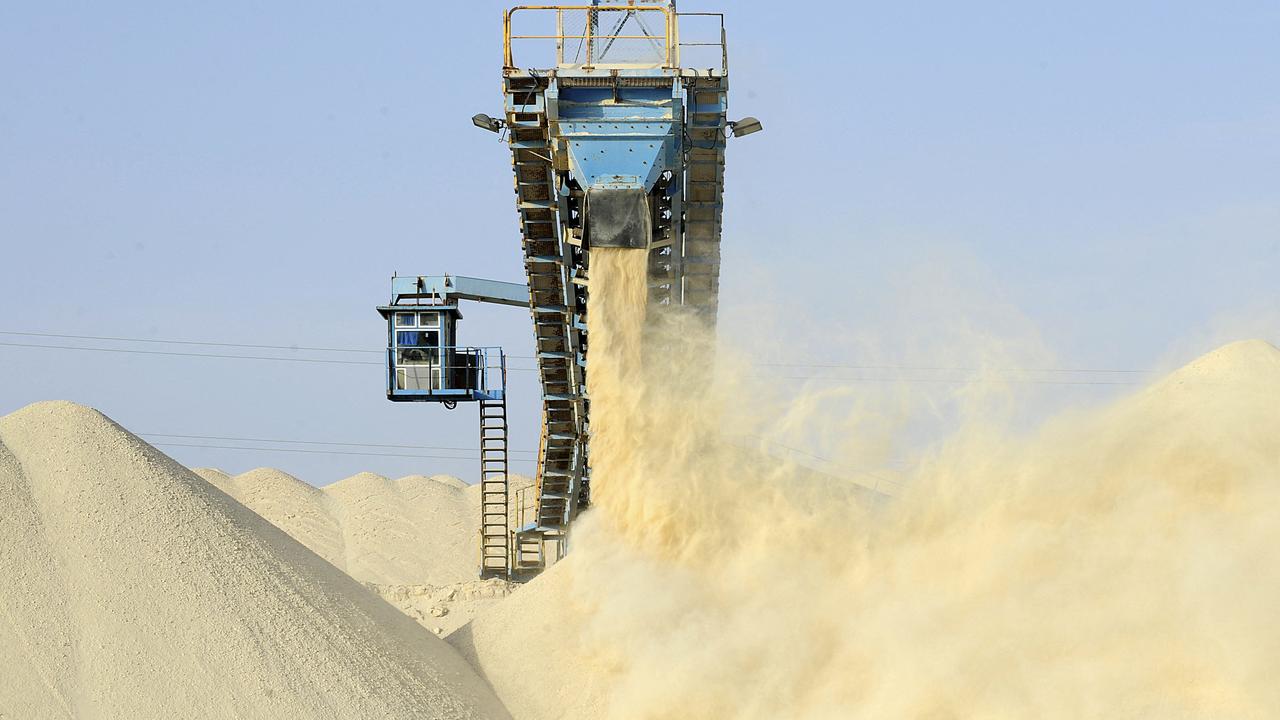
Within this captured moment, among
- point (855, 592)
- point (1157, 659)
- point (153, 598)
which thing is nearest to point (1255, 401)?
point (1157, 659)

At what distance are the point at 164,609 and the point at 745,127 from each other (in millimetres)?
7708

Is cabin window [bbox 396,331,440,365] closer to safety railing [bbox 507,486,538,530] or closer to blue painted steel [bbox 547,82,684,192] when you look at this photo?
safety railing [bbox 507,486,538,530]

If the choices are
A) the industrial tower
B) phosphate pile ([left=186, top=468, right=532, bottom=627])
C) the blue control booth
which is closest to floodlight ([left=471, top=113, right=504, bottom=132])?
the industrial tower

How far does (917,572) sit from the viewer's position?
46.5 ft

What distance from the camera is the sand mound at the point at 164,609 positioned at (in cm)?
1177

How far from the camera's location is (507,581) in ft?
80.4

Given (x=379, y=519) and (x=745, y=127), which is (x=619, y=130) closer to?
(x=745, y=127)

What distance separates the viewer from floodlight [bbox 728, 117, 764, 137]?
15344 mm

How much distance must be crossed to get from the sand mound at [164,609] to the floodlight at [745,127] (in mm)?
6356

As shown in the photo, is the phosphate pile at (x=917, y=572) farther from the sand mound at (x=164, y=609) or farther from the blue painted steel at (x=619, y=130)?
the sand mound at (x=164, y=609)

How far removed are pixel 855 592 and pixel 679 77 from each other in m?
5.54

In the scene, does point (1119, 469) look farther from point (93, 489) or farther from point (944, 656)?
point (93, 489)

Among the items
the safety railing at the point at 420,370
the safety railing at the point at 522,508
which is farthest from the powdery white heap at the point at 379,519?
the safety railing at the point at 420,370

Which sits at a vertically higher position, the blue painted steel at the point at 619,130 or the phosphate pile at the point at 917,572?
the blue painted steel at the point at 619,130
